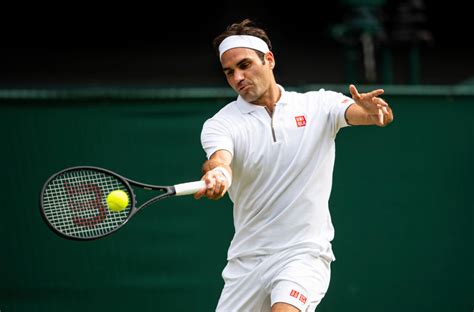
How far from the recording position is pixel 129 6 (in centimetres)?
1135

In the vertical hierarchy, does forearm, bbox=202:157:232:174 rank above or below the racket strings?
above

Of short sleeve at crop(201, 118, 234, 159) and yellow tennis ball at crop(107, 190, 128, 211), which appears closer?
yellow tennis ball at crop(107, 190, 128, 211)

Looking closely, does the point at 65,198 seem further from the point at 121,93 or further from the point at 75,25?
the point at 75,25

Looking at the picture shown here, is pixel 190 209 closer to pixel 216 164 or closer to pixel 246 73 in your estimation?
pixel 246 73

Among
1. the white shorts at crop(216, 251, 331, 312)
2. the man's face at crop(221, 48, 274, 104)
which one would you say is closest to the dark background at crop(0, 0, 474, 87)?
the man's face at crop(221, 48, 274, 104)

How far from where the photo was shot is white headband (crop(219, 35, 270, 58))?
5875 millimetres

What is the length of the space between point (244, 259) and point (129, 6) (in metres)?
6.00

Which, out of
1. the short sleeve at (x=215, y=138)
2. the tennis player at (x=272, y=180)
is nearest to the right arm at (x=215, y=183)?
the short sleeve at (x=215, y=138)

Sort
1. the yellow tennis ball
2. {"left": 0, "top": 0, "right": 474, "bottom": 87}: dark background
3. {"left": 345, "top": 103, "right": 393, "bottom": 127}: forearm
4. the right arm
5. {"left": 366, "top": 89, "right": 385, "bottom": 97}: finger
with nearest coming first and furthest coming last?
1. the right arm
2. the yellow tennis ball
3. {"left": 366, "top": 89, "right": 385, "bottom": 97}: finger
4. {"left": 345, "top": 103, "right": 393, "bottom": 127}: forearm
5. {"left": 0, "top": 0, "right": 474, "bottom": 87}: dark background

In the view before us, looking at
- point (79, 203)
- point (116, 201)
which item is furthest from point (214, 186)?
point (79, 203)

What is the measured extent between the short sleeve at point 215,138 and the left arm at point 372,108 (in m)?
0.65

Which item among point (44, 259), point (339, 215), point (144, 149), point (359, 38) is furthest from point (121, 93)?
point (359, 38)

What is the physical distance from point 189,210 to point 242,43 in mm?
1686

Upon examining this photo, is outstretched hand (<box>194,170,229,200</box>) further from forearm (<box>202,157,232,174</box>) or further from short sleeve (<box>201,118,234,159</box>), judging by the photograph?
Answer: short sleeve (<box>201,118,234,159</box>)
